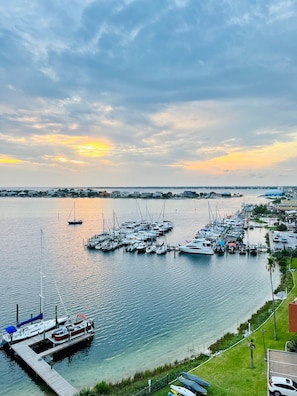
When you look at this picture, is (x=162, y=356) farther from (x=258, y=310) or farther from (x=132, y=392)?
(x=258, y=310)

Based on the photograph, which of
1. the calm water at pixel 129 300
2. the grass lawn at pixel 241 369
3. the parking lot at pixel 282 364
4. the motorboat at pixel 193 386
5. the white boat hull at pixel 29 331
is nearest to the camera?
the motorboat at pixel 193 386

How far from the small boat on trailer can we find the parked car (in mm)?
17722

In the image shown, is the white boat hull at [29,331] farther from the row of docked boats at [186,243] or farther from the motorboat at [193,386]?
the row of docked boats at [186,243]

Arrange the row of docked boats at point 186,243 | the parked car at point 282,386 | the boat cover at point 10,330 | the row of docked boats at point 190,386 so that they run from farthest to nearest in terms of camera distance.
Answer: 1. the row of docked boats at point 186,243
2. the boat cover at point 10,330
3. the row of docked boats at point 190,386
4. the parked car at point 282,386

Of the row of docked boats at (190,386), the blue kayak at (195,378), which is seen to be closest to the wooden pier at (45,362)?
the row of docked boats at (190,386)

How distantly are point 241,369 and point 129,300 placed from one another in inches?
828

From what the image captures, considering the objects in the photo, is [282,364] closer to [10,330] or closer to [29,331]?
[29,331]

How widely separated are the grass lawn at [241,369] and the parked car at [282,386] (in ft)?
2.37

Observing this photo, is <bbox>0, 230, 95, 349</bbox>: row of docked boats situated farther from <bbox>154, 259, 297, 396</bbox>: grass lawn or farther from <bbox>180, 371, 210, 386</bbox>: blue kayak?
<bbox>180, 371, 210, 386</bbox>: blue kayak

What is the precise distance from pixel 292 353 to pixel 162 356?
10444 millimetres

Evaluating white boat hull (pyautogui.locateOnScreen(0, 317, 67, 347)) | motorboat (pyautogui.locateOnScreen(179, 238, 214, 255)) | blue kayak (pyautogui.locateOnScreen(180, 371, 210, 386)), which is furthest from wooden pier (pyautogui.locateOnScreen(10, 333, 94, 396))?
motorboat (pyautogui.locateOnScreen(179, 238, 214, 255))

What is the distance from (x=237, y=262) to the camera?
62469 mm

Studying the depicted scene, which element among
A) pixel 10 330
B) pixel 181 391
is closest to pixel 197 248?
pixel 10 330

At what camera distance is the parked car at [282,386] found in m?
18.4
